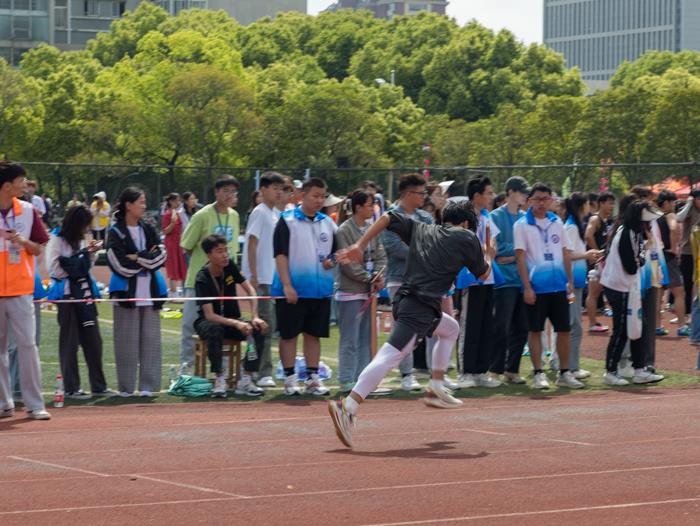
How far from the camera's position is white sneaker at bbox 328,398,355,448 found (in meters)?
10.1

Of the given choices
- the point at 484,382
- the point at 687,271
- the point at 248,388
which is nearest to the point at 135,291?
the point at 248,388

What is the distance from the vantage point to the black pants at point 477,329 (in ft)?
47.1

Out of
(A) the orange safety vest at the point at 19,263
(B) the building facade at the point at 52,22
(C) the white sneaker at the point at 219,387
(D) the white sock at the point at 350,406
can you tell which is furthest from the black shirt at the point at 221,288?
(B) the building facade at the point at 52,22

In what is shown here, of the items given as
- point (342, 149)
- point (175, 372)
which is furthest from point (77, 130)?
point (175, 372)

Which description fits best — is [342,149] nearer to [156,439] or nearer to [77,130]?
[77,130]

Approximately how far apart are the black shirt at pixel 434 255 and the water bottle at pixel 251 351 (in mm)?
3241

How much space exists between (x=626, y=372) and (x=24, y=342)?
6643 mm

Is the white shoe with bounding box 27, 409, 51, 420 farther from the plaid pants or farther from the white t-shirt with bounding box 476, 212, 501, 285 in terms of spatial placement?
the white t-shirt with bounding box 476, 212, 501, 285

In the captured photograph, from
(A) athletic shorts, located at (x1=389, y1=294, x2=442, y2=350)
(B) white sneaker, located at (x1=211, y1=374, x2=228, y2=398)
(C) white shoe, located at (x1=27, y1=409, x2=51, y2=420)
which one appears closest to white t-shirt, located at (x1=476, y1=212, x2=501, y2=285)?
(B) white sneaker, located at (x1=211, y1=374, x2=228, y2=398)

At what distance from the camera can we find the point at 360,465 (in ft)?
31.5

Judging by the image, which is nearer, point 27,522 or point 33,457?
point 27,522

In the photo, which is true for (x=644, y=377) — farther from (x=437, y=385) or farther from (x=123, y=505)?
(x=123, y=505)

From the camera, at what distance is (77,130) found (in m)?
73.9

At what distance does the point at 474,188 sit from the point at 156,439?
4775mm
